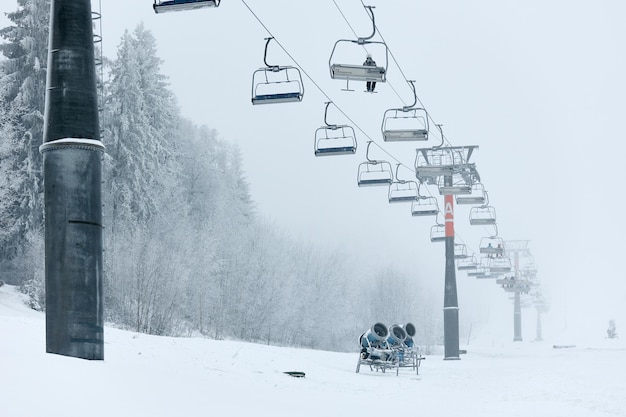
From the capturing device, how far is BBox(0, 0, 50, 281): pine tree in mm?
49438

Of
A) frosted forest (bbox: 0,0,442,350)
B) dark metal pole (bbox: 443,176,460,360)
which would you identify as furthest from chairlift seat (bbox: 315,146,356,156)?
dark metal pole (bbox: 443,176,460,360)

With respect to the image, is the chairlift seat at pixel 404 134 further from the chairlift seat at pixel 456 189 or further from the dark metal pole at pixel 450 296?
the dark metal pole at pixel 450 296

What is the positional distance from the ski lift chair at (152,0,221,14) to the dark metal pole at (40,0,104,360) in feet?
4.71

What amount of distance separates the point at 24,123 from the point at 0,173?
587 centimetres

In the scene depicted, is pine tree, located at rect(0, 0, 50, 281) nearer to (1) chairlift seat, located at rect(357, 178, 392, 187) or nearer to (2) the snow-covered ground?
(2) the snow-covered ground

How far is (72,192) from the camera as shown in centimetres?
1270

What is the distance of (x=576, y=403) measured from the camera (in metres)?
21.4

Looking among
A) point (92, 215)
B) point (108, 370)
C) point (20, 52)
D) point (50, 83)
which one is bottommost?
point (108, 370)

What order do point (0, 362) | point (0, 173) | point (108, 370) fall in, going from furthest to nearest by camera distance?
point (0, 173) → point (108, 370) → point (0, 362)

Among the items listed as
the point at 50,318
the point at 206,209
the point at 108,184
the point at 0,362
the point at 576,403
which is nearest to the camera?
the point at 0,362

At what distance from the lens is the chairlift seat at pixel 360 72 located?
19141 mm

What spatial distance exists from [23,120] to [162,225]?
49.1ft

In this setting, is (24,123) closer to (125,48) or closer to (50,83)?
(125,48)

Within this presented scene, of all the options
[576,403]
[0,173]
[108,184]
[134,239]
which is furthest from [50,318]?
[108,184]
